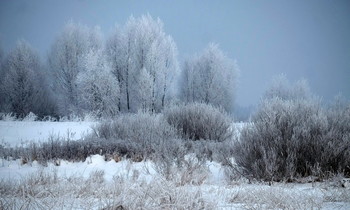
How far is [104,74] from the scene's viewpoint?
26.0 metres

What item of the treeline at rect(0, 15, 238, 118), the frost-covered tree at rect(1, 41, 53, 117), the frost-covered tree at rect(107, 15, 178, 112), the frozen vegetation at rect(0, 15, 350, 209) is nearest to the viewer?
the frozen vegetation at rect(0, 15, 350, 209)

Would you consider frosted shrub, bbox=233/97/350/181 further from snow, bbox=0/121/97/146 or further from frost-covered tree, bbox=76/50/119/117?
frost-covered tree, bbox=76/50/119/117

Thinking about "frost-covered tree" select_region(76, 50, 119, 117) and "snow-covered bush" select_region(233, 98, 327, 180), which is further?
"frost-covered tree" select_region(76, 50, 119, 117)

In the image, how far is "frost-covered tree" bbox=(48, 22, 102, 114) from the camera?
98.1ft

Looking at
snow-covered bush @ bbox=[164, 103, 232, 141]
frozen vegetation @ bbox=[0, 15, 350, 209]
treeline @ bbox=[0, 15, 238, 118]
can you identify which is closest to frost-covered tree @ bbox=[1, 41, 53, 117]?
treeline @ bbox=[0, 15, 238, 118]

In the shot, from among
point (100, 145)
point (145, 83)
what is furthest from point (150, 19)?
point (100, 145)

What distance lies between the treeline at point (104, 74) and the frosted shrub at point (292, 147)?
790 inches

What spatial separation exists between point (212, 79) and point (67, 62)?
16310mm

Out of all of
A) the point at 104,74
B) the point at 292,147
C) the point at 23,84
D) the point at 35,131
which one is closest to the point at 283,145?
the point at 292,147

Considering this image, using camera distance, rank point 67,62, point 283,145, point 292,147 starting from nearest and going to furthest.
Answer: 1. point 292,147
2. point 283,145
3. point 67,62

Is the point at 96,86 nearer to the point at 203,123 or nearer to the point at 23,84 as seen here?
the point at 23,84

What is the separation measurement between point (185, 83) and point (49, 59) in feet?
53.3

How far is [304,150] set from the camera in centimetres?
625

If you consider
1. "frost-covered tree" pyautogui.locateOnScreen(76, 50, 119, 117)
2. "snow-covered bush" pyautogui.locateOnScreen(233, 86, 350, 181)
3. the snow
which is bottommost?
"snow-covered bush" pyautogui.locateOnScreen(233, 86, 350, 181)
